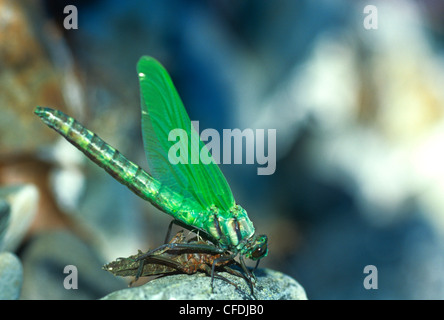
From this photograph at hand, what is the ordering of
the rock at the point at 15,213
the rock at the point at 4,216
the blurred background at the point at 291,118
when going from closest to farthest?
1. the rock at the point at 4,216
2. the rock at the point at 15,213
3. the blurred background at the point at 291,118

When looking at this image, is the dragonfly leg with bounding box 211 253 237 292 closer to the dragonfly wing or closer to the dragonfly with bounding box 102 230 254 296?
the dragonfly with bounding box 102 230 254 296

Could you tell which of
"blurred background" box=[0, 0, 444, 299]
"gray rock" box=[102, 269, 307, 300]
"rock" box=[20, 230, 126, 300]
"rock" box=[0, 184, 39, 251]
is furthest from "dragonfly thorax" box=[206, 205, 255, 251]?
"blurred background" box=[0, 0, 444, 299]

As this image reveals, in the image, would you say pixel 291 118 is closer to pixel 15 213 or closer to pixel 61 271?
pixel 61 271

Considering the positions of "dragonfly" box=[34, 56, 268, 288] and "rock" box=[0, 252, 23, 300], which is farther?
"rock" box=[0, 252, 23, 300]

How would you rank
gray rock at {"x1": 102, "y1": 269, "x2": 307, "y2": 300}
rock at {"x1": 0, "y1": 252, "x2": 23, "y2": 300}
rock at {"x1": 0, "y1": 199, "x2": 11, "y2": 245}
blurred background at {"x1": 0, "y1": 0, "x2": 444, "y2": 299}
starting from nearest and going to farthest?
gray rock at {"x1": 102, "y1": 269, "x2": 307, "y2": 300}, rock at {"x1": 0, "y1": 252, "x2": 23, "y2": 300}, rock at {"x1": 0, "y1": 199, "x2": 11, "y2": 245}, blurred background at {"x1": 0, "y1": 0, "x2": 444, "y2": 299}

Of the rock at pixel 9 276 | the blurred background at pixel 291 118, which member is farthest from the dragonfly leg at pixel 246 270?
the blurred background at pixel 291 118

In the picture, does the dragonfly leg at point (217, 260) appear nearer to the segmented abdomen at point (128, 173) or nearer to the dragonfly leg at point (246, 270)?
the dragonfly leg at point (246, 270)
